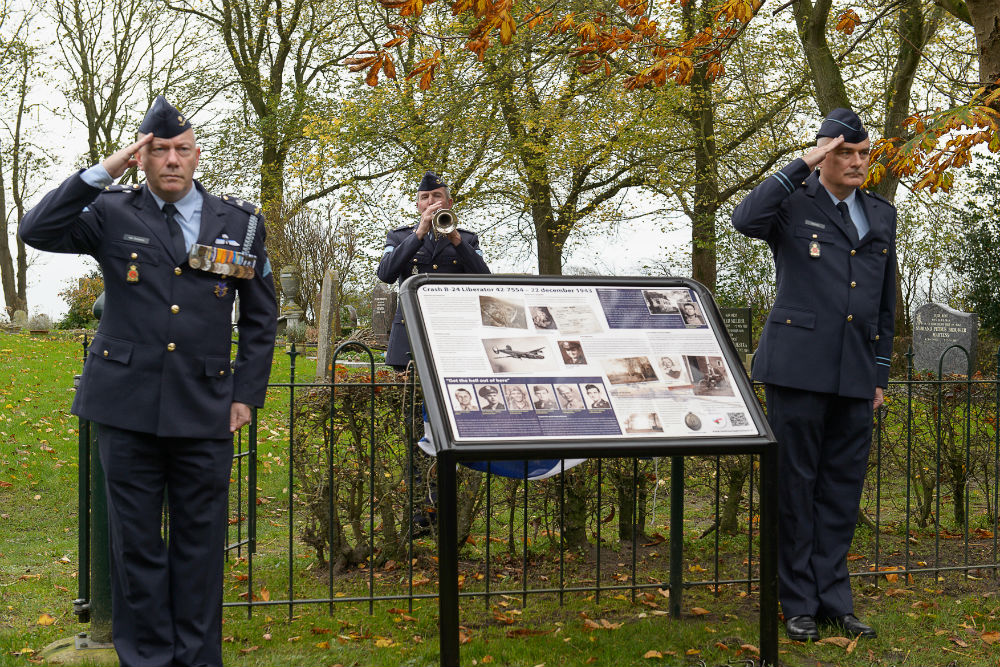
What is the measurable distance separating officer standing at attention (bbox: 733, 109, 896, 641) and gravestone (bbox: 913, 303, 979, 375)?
12.0 meters

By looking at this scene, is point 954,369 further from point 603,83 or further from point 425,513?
point 425,513

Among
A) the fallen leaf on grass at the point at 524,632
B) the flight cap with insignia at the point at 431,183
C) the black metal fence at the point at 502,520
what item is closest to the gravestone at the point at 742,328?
the black metal fence at the point at 502,520

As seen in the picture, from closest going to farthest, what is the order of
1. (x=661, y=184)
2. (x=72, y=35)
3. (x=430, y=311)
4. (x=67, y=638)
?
(x=430, y=311)
(x=67, y=638)
(x=661, y=184)
(x=72, y=35)

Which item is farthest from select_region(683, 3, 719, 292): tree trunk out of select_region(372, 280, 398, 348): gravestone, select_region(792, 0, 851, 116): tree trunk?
select_region(372, 280, 398, 348): gravestone

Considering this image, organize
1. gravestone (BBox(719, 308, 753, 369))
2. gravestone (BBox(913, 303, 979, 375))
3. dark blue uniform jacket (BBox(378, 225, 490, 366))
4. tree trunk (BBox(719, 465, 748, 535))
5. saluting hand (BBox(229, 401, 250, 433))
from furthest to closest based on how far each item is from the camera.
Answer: gravestone (BBox(913, 303, 979, 375)) → gravestone (BBox(719, 308, 753, 369)) → tree trunk (BBox(719, 465, 748, 535)) → dark blue uniform jacket (BBox(378, 225, 490, 366)) → saluting hand (BBox(229, 401, 250, 433))

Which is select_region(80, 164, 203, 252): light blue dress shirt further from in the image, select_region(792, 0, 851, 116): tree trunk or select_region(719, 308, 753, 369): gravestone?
select_region(792, 0, 851, 116): tree trunk

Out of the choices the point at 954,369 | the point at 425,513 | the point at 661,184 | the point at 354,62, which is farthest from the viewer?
the point at 661,184

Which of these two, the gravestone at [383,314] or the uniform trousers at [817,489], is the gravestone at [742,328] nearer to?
the gravestone at [383,314]

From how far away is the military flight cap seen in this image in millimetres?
3062

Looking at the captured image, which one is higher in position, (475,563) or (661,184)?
(661,184)

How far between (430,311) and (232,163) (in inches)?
793

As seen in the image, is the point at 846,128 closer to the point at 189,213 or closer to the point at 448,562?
the point at 448,562

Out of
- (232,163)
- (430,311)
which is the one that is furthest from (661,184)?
(430,311)

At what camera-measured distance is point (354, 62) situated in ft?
19.1
